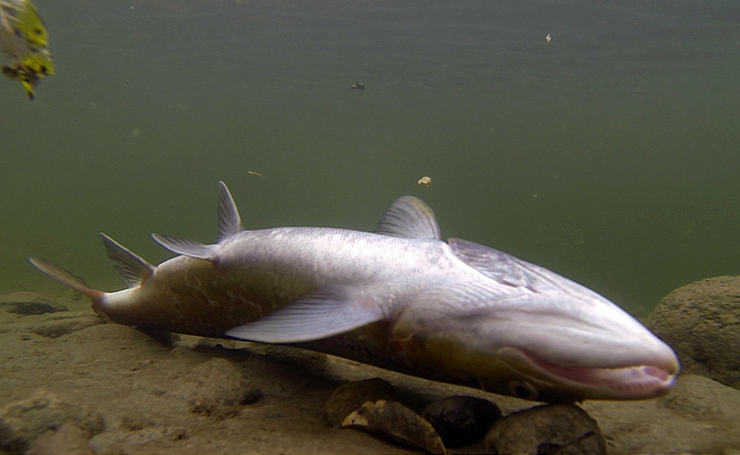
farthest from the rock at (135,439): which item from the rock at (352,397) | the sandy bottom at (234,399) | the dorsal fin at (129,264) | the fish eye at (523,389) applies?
the dorsal fin at (129,264)

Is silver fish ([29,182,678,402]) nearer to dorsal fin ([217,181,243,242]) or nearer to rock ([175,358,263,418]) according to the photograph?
dorsal fin ([217,181,243,242])

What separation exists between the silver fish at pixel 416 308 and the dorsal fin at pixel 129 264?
11 cm

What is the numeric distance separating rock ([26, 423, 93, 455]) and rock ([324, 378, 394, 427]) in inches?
44.6

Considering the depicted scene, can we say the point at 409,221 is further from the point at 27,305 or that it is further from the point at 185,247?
the point at 27,305

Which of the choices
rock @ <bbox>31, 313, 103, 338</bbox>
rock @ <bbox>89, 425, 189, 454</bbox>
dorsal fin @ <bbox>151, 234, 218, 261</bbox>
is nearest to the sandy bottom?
rock @ <bbox>89, 425, 189, 454</bbox>

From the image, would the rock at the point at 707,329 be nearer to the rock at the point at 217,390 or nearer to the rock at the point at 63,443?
the rock at the point at 217,390

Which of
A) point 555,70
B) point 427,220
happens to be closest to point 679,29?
point 555,70

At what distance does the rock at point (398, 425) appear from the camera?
1979 mm

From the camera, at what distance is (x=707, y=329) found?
12.1ft

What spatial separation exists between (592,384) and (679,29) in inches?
886

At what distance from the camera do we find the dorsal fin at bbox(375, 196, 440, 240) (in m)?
3.26

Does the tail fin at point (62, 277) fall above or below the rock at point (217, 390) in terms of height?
above

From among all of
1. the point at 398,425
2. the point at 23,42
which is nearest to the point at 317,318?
the point at 398,425

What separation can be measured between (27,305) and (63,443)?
214 inches
